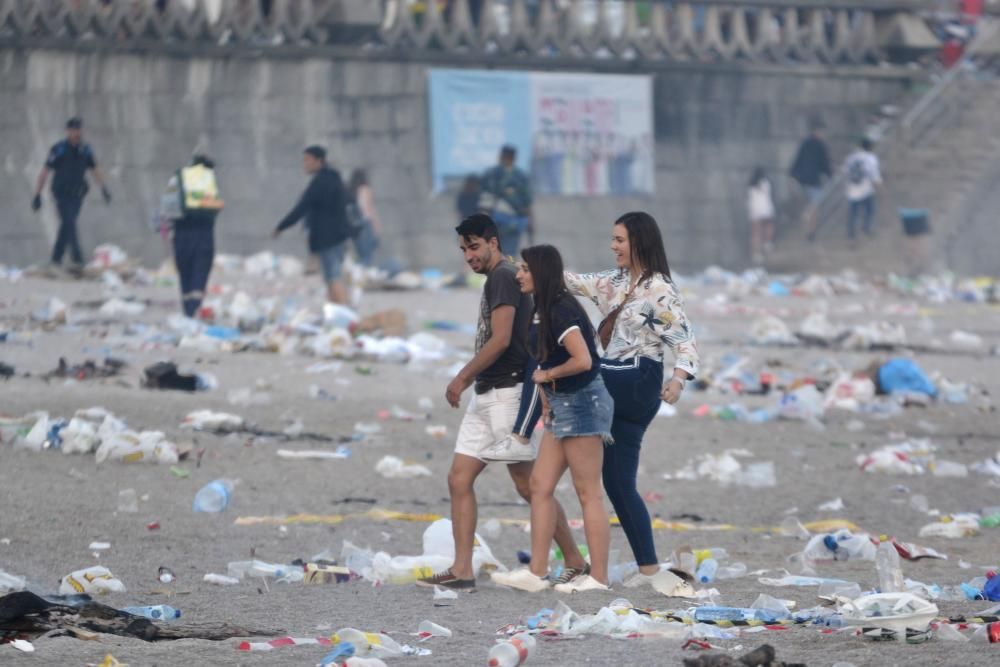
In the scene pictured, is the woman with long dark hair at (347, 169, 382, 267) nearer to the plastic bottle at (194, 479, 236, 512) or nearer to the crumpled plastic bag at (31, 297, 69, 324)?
the crumpled plastic bag at (31, 297, 69, 324)

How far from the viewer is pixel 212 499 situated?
30.5ft

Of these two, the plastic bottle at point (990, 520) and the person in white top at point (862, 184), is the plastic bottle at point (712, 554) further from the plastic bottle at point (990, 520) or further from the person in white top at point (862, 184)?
the person in white top at point (862, 184)

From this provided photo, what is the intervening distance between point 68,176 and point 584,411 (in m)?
13.9

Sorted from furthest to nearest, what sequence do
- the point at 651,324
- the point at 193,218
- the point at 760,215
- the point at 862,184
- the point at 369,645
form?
the point at 760,215 < the point at 862,184 < the point at 193,218 < the point at 651,324 < the point at 369,645

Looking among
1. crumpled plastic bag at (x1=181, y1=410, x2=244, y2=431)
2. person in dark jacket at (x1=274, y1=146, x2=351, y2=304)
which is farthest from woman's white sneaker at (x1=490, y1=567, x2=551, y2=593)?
person in dark jacket at (x1=274, y1=146, x2=351, y2=304)

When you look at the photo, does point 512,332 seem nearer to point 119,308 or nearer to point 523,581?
point 523,581

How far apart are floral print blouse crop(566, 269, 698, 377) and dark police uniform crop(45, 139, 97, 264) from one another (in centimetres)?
1350

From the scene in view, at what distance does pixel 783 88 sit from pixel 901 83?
6.97 feet

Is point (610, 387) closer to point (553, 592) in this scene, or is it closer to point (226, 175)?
point (553, 592)

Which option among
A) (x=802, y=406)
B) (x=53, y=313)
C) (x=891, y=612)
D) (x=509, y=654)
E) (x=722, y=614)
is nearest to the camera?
(x=509, y=654)

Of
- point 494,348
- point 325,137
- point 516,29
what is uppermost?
point 516,29

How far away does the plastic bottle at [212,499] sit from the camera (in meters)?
9.27

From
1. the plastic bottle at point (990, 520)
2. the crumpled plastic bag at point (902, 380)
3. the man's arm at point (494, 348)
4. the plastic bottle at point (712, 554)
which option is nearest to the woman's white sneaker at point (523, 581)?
the man's arm at point (494, 348)

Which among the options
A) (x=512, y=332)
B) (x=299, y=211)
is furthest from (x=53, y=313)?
(x=512, y=332)
